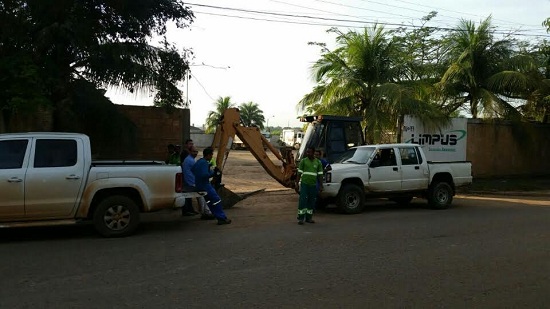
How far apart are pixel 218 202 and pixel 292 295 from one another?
17.0 ft

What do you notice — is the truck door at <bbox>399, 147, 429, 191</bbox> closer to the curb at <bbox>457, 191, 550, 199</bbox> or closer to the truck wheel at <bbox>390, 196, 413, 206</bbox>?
the truck wheel at <bbox>390, 196, 413, 206</bbox>

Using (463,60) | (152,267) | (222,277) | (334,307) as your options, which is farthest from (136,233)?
(463,60)

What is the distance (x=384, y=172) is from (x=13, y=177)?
27.5ft

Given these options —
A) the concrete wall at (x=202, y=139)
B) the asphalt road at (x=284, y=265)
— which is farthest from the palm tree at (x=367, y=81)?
the concrete wall at (x=202, y=139)

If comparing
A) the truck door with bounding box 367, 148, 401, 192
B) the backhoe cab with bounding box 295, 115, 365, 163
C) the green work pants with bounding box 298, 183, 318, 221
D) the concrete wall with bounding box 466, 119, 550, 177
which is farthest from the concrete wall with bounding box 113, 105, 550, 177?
the green work pants with bounding box 298, 183, 318, 221

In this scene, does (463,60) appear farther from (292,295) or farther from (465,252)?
(292,295)

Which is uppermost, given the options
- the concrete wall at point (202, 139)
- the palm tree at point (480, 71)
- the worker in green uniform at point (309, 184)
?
the palm tree at point (480, 71)

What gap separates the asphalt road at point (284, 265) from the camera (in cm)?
537

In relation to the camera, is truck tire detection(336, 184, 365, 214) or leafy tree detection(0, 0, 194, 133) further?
truck tire detection(336, 184, 365, 214)

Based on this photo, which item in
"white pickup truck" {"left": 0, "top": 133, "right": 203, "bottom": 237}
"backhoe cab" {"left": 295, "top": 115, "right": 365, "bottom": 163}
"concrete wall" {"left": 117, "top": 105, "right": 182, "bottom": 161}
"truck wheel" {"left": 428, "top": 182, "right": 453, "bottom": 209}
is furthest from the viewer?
"concrete wall" {"left": 117, "top": 105, "right": 182, "bottom": 161}

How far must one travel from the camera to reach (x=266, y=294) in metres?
5.52

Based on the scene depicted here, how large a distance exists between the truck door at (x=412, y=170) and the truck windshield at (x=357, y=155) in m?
0.91

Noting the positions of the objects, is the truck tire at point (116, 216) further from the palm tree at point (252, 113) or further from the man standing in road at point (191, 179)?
the palm tree at point (252, 113)

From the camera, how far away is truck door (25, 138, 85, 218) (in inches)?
330
